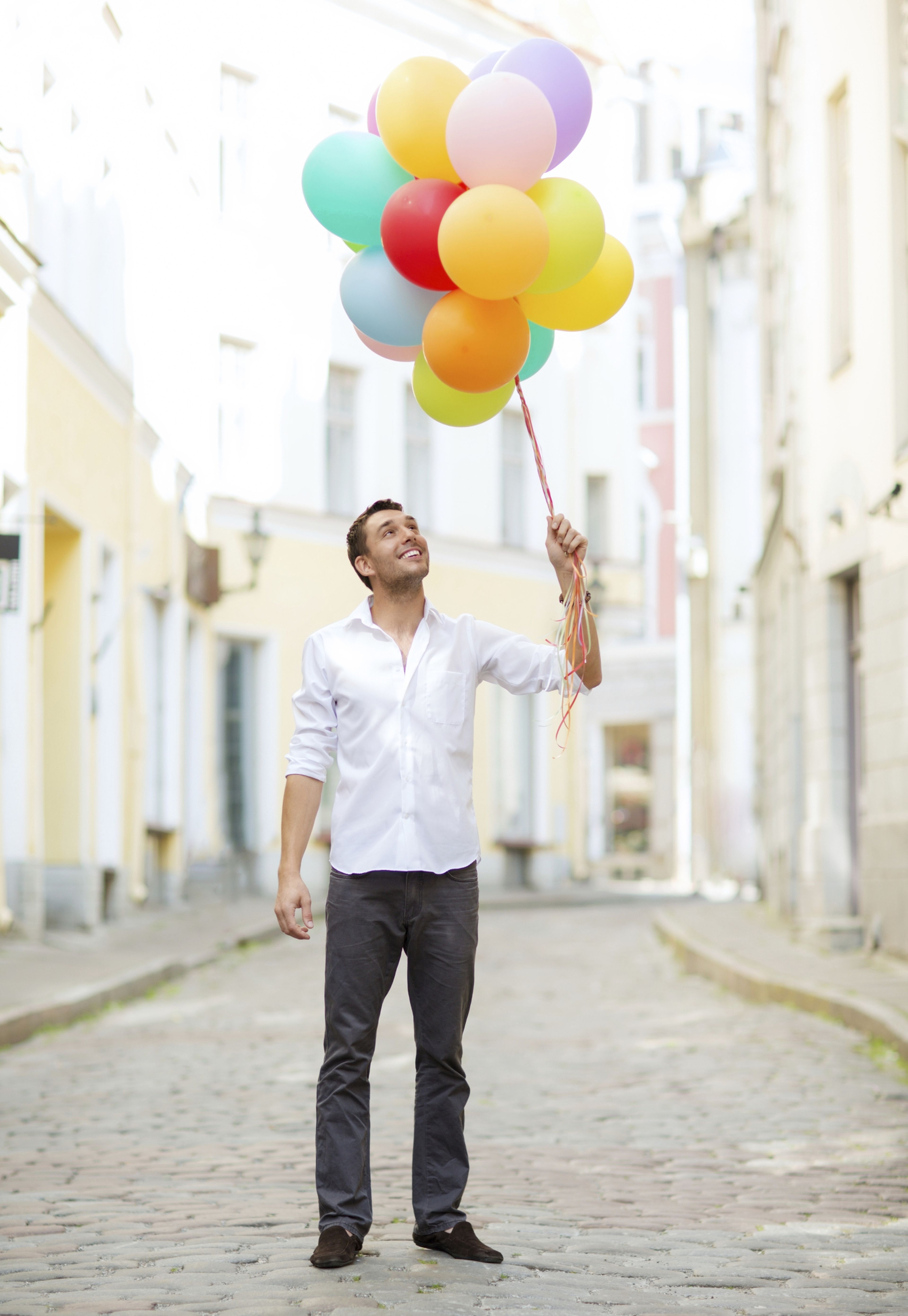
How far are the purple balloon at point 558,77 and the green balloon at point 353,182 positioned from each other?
0.40 m

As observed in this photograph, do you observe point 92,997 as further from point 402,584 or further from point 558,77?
point 558,77

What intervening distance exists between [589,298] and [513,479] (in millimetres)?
22103

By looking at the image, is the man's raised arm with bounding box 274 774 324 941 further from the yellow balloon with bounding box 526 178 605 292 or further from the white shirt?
the yellow balloon with bounding box 526 178 605 292

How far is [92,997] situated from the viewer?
10727mm

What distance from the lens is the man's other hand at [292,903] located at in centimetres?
448

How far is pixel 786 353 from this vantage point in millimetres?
17609

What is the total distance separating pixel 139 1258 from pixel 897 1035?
190 inches

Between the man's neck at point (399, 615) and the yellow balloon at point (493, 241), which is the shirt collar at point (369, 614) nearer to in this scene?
the man's neck at point (399, 615)

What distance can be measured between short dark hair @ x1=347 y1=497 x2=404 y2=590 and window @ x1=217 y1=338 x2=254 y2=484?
1776 cm

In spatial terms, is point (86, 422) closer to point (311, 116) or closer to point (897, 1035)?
point (311, 116)

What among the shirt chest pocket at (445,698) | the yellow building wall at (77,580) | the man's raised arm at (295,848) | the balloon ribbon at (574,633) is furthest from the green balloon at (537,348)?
the yellow building wall at (77,580)

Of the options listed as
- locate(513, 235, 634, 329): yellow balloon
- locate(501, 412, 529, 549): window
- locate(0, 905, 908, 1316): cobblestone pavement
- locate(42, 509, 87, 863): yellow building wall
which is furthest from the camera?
locate(501, 412, 529, 549): window

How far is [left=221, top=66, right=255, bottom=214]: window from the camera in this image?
2248cm

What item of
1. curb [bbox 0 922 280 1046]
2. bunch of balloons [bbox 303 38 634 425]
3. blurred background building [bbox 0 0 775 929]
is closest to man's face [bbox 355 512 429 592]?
bunch of balloons [bbox 303 38 634 425]
